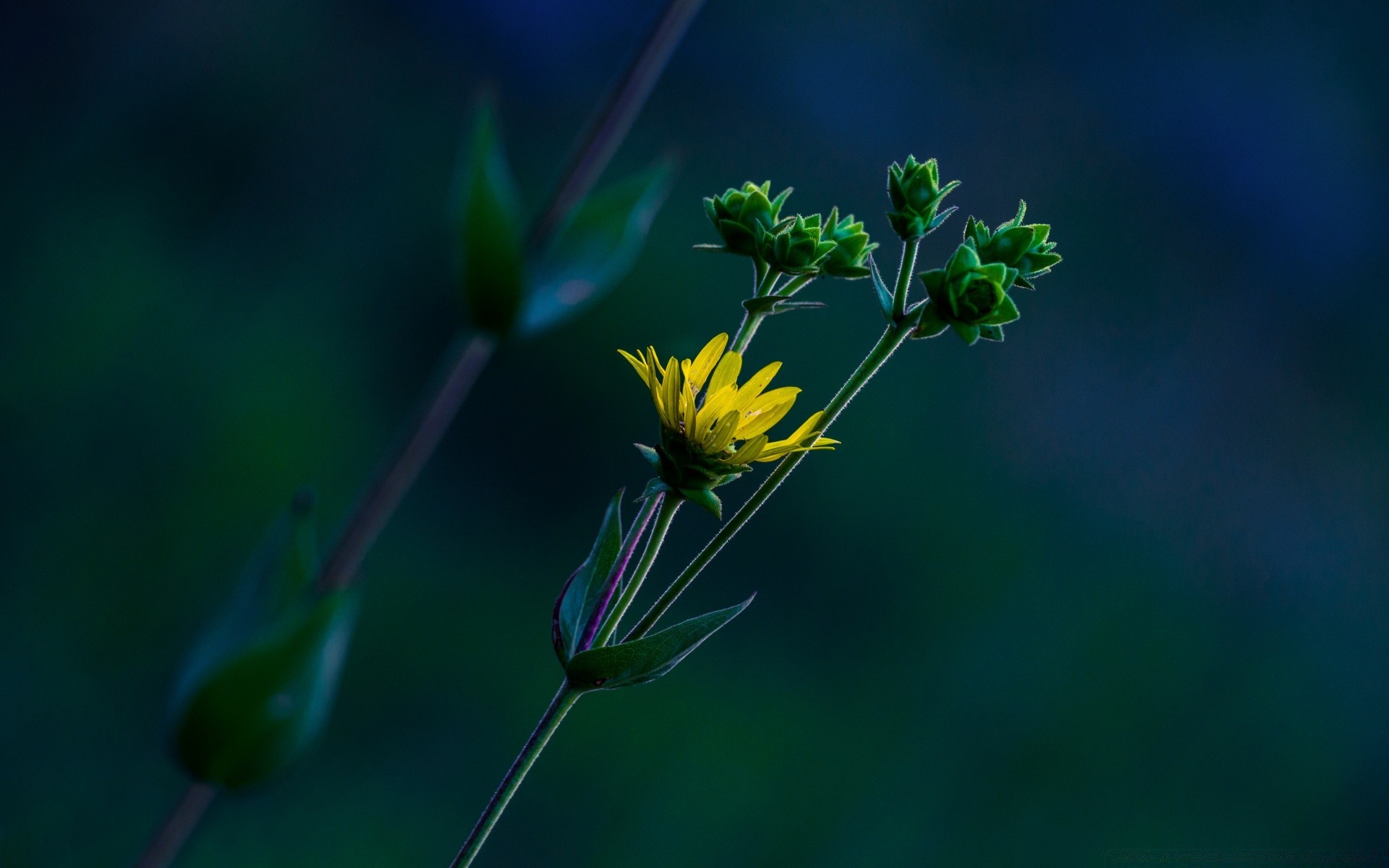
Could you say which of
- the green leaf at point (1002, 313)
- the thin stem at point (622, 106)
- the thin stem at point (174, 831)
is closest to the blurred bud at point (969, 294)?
the green leaf at point (1002, 313)

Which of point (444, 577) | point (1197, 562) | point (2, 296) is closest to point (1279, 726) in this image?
point (1197, 562)

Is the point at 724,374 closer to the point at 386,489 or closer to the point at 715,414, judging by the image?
the point at 715,414

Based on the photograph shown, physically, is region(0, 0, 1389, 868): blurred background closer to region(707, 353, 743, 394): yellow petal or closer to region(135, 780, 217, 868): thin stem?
region(707, 353, 743, 394): yellow petal

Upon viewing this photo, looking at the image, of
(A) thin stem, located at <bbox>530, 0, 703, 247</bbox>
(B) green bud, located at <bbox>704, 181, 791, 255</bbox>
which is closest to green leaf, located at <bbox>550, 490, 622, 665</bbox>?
(B) green bud, located at <bbox>704, 181, 791, 255</bbox>

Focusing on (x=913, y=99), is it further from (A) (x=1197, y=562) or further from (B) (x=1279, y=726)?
(B) (x=1279, y=726)

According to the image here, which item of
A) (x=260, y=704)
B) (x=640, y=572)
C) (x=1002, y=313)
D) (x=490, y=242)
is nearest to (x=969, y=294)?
(x=1002, y=313)

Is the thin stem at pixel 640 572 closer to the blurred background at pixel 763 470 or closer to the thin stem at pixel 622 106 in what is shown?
the blurred background at pixel 763 470
